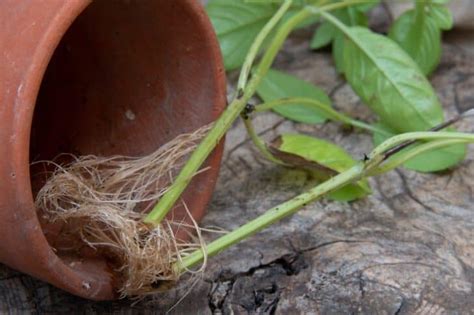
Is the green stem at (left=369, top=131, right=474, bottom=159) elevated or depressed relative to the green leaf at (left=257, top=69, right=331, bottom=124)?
elevated

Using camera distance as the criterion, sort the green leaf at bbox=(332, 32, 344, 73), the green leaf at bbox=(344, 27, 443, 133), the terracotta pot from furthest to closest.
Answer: the green leaf at bbox=(332, 32, 344, 73) < the green leaf at bbox=(344, 27, 443, 133) < the terracotta pot

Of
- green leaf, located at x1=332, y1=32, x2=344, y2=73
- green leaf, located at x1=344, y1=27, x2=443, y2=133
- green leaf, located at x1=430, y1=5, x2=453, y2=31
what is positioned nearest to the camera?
green leaf, located at x1=344, y1=27, x2=443, y2=133

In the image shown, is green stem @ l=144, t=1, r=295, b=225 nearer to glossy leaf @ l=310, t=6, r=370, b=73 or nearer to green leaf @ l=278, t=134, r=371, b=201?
green leaf @ l=278, t=134, r=371, b=201

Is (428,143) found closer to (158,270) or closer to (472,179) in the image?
(472,179)

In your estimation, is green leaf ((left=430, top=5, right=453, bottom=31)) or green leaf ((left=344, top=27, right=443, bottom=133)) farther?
green leaf ((left=430, top=5, right=453, bottom=31))

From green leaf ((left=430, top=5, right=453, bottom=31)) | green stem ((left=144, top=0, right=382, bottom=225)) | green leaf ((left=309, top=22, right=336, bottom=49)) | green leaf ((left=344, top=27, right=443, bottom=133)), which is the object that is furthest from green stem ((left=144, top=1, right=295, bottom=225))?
green leaf ((left=309, top=22, right=336, bottom=49))

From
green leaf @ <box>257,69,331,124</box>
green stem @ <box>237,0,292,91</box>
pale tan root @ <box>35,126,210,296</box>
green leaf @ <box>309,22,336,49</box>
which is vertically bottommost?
green leaf @ <box>309,22,336,49</box>

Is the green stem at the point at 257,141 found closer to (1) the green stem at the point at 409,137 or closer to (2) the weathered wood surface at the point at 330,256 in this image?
(2) the weathered wood surface at the point at 330,256
